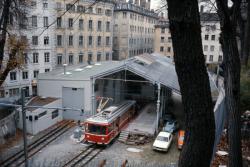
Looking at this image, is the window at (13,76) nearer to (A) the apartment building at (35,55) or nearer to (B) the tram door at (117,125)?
(A) the apartment building at (35,55)

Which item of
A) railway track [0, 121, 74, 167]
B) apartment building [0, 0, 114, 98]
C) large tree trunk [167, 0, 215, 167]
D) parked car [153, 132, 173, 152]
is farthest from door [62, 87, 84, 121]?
large tree trunk [167, 0, 215, 167]

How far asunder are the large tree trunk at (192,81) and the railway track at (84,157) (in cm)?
1547

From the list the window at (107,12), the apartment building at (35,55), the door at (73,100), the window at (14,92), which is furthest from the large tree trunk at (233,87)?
the window at (107,12)

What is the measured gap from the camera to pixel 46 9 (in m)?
39.4

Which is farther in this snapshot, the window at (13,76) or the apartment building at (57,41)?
the apartment building at (57,41)

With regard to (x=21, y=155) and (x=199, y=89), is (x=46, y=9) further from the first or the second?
(x=199, y=89)

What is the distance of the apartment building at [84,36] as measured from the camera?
142 ft

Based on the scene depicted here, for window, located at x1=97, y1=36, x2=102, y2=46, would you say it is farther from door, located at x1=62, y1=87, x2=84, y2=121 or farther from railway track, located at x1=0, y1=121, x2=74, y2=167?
railway track, located at x1=0, y1=121, x2=74, y2=167

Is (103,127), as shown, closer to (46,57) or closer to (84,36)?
(46,57)

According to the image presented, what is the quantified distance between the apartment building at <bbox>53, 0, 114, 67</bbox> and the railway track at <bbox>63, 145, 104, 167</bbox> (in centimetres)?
2495

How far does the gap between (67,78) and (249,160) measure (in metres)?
19.6

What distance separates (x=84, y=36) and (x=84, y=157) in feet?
102

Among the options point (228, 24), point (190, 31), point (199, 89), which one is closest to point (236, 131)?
point (228, 24)

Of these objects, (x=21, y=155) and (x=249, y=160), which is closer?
(x=249, y=160)
